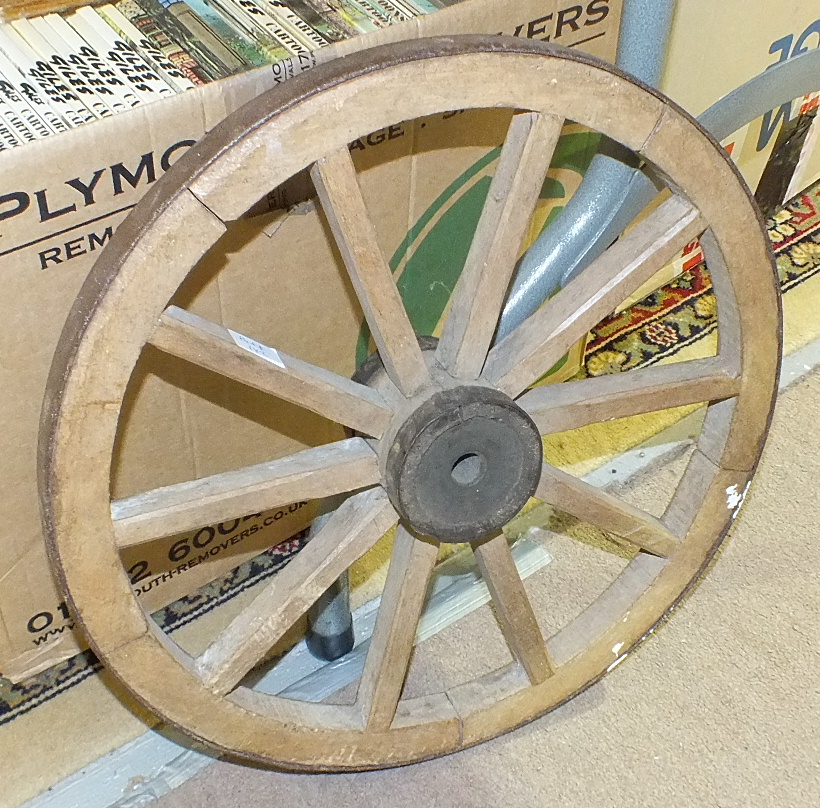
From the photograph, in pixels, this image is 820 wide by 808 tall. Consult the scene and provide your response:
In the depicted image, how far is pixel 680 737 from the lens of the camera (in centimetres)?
113

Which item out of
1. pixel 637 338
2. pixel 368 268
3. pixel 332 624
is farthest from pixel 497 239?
pixel 637 338

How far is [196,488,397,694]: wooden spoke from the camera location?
0.87 metres

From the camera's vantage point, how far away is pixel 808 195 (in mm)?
1855

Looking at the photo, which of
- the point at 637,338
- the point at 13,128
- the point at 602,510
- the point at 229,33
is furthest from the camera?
the point at 637,338

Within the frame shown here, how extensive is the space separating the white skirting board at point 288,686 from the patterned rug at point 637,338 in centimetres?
13

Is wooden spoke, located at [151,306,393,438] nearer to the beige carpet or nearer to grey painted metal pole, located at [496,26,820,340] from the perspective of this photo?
grey painted metal pole, located at [496,26,820,340]

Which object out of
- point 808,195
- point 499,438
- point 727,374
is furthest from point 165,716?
point 808,195

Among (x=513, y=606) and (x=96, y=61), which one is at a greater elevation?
(x=96, y=61)

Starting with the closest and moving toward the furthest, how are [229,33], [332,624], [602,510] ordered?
[229,33] < [602,510] < [332,624]

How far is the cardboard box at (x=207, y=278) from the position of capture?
31.2 inches

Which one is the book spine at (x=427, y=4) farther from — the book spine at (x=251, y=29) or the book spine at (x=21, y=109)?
the book spine at (x=21, y=109)

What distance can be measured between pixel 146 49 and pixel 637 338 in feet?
3.14

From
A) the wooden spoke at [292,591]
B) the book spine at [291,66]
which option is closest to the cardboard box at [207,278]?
the book spine at [291,66]

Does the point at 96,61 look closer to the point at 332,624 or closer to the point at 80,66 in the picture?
the point at 80,66
